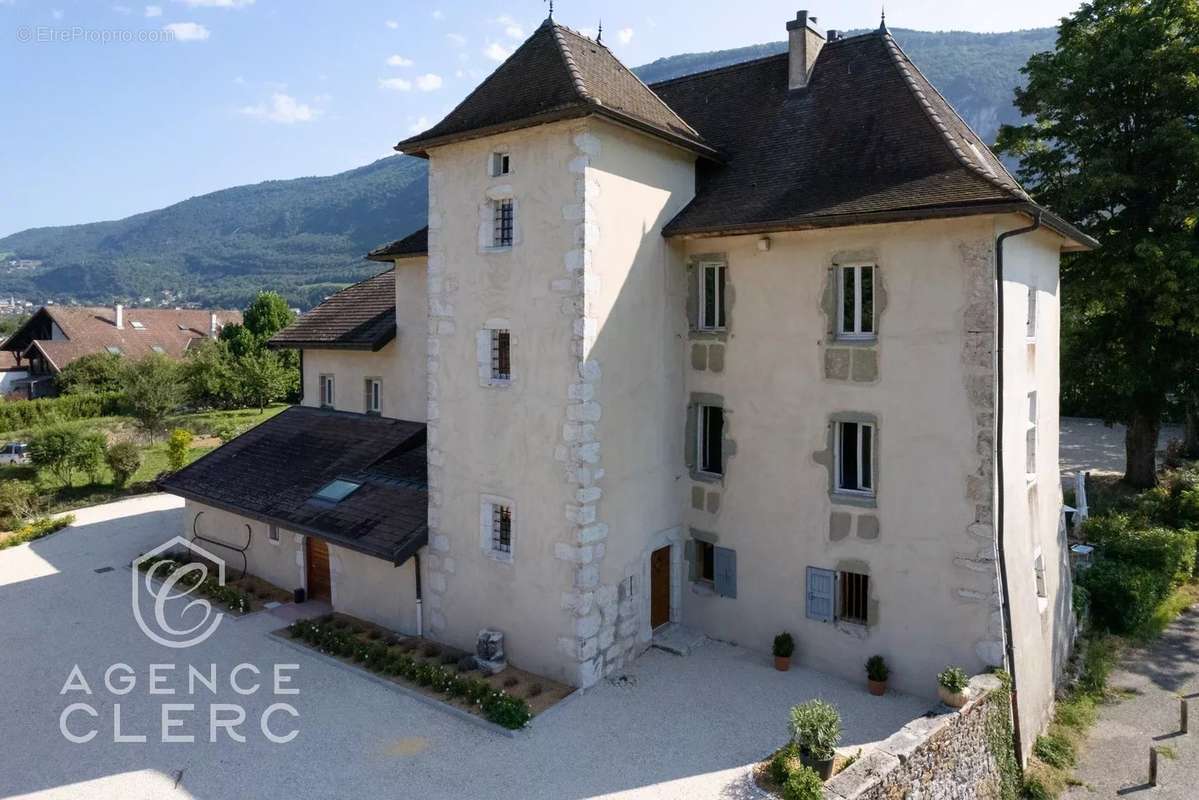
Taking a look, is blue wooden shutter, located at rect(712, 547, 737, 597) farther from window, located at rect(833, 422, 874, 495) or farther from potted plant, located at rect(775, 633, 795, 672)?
window, located at rect(833, 422, 874, 495)

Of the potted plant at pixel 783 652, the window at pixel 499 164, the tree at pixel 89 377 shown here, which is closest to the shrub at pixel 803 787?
the potted plant at pixel 783 652

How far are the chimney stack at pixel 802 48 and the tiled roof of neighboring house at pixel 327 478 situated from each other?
11.4 m

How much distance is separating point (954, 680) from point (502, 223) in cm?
1037

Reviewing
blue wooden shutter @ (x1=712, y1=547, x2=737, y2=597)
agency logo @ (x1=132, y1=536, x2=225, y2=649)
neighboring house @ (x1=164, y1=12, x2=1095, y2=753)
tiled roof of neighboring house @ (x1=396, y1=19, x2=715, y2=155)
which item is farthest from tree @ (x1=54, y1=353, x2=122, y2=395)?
blue wooden shutter @ (x1=712, y1=547, x2=737, y2=597)

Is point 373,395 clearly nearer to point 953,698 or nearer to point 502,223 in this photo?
point 502,223

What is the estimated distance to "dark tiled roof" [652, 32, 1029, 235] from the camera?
12219mm

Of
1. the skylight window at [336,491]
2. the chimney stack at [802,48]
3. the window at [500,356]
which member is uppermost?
the chimney stack at [802,48]

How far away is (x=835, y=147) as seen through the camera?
13.9m

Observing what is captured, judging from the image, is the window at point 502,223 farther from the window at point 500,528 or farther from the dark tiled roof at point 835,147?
the window at point 500,528

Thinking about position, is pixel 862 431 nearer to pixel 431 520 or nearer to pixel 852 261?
pixel 852 261

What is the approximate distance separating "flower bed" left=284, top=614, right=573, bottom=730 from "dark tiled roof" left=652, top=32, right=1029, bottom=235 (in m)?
8.47

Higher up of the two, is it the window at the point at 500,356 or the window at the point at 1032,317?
the window at the point at 1032,317

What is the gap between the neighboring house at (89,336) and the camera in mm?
52844

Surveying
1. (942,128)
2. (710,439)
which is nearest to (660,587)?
(710,439)
